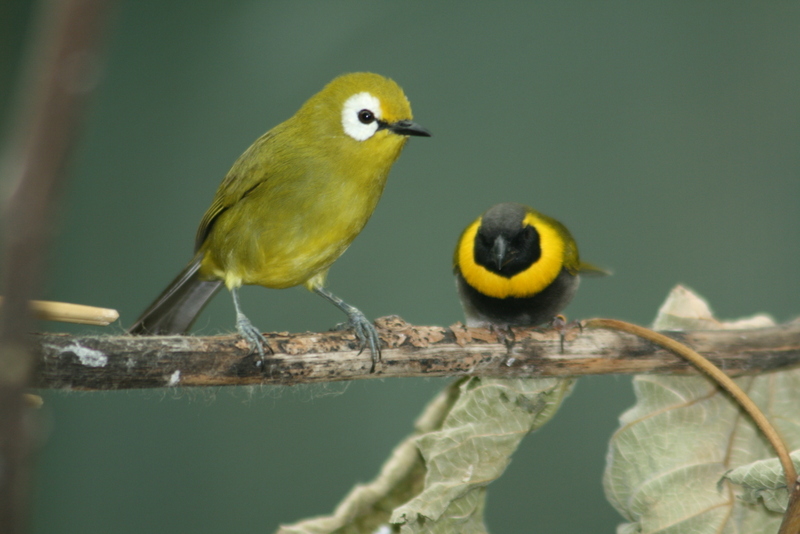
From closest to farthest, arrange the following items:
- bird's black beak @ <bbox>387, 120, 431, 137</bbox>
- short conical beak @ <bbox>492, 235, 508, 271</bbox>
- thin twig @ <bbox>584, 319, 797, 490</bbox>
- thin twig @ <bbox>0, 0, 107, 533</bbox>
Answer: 1. thin twig @ <bbox>0, 0, 107, 533</bbox>
2. thin twig @ <bbox>584, 319, 797, 490</bbox>
3. bird's black beak @ <bbox>387, 120, 431, 137</bbox>
4. short conical beak @ <bbox>492, 235, 508, 271</bbox>

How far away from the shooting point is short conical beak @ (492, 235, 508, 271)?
220cm

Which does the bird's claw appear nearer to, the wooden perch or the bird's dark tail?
the wooden perch

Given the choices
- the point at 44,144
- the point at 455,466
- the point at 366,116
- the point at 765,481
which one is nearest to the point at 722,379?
the point at 765,481

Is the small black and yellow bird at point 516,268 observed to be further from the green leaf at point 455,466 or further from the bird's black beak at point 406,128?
the bird's black beak at point 406,128

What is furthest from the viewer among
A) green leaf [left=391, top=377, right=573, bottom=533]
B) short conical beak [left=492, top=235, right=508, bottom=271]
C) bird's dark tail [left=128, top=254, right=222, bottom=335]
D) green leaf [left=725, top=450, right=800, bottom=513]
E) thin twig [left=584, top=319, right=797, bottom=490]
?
short conical beak [left=492, top=235, right=508, bottom=271]

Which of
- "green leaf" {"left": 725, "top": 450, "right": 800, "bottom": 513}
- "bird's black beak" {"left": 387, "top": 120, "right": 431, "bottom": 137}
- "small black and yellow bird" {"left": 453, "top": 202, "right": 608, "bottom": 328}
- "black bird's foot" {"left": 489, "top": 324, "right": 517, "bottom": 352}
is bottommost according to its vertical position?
"green leaf" {"left": 725, "top": 450, "right": 800, "bottom": 513}

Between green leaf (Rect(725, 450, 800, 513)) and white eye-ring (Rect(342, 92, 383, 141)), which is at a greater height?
white eye-ring (Rect(342, 92, 383, 141))

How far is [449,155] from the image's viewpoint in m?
3.45

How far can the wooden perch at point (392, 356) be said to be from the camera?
1429 millimetres

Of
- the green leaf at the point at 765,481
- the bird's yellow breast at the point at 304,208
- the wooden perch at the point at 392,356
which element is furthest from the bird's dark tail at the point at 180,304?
the green leaf at the point at 765,481

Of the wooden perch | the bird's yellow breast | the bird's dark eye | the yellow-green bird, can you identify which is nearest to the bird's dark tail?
the yellow-green bird

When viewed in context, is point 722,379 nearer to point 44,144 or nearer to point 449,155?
point 44,144

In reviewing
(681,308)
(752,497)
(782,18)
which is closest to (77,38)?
(752,497)

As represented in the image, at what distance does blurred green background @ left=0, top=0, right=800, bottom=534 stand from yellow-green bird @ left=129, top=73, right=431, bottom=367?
131 cm
